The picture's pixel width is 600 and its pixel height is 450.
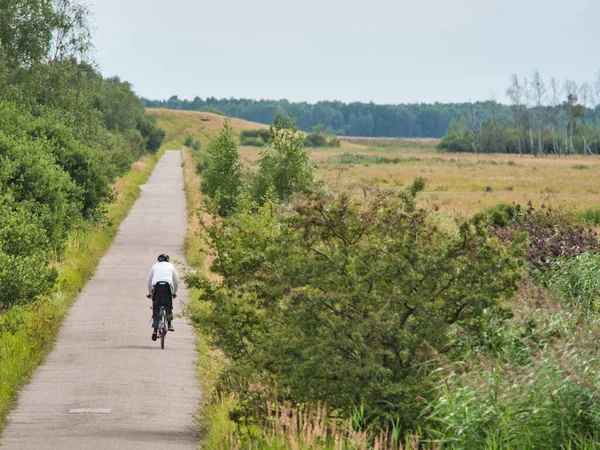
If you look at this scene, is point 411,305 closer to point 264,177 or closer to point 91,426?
point 91,426

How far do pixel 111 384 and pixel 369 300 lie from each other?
19.2 feet

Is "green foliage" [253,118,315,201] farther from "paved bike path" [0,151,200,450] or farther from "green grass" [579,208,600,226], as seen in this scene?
"green grass" [579,208,600,226]

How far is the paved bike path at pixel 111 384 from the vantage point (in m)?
11.7

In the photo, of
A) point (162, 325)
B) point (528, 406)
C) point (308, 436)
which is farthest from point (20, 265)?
point (528, 406)

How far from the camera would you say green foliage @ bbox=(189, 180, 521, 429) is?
389 inches

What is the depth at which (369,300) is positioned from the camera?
33.1 ft

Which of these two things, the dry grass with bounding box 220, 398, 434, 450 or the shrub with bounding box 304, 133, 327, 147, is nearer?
the dry grass with bounding box 220, 398, 434, 450

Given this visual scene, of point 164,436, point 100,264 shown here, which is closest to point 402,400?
point 164,436

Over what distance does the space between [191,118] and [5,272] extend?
17859cm

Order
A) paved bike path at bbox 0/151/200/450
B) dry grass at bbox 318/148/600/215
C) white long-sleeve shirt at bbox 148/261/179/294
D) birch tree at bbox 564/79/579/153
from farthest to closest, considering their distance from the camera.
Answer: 1. birch tree at bbox 564/79/579/153
2. dry grass at bbox 318/148/600/215
3. white long-sleeve shirt at bbox 148/261/179/294
4. paved bike path at bbox 0/151/200/450

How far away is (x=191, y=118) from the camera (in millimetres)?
192875

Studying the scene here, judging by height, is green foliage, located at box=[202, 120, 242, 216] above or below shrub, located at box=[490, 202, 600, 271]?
above

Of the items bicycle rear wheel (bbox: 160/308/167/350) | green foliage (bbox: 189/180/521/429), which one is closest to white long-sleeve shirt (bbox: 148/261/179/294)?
bicycle rear wheel (bbox: 160/308/167/350)

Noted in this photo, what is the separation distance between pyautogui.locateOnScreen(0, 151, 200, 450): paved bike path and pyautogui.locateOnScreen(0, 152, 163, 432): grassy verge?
192 mm
